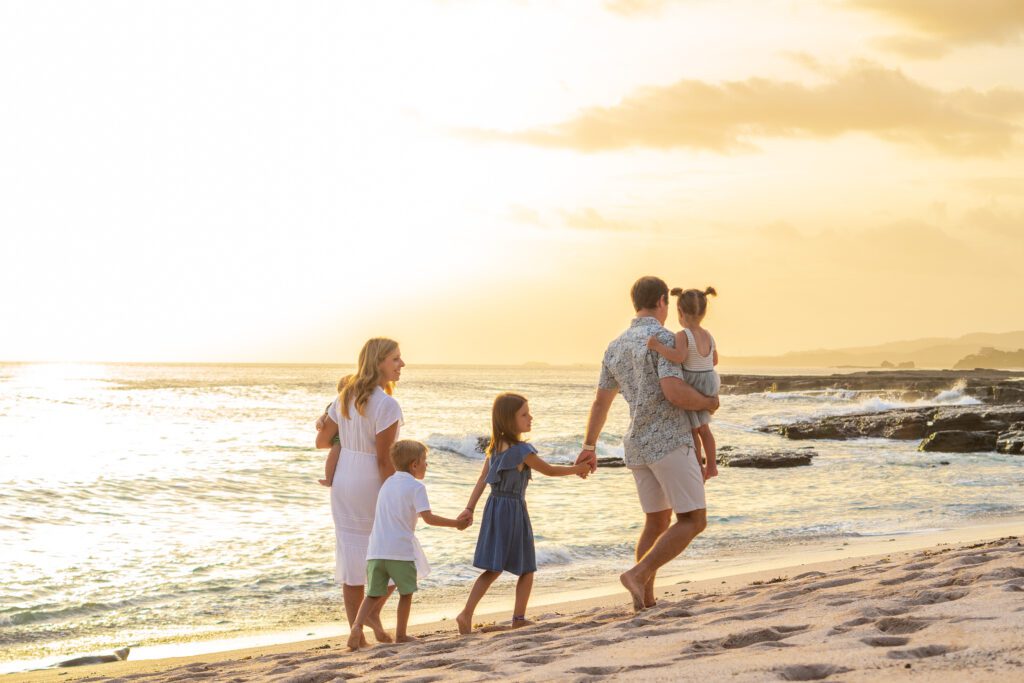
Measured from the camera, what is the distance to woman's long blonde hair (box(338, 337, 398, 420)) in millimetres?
5348

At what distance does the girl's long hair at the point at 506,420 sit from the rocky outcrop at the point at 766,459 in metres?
14.9

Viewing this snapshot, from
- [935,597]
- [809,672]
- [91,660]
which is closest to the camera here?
[809,672]

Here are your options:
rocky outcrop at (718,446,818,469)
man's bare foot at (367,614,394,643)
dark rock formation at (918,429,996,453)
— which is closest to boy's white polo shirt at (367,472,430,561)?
man's bare foot at (367,614,394,643)

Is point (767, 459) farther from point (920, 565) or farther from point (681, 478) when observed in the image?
point (681, 478)

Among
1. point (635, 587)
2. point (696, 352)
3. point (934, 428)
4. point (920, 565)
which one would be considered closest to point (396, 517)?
point (635, 587)

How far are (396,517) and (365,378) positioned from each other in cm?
85

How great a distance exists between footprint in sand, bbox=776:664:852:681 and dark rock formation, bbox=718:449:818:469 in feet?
54.4

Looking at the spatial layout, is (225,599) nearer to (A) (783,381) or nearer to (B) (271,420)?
(B) (271,420)

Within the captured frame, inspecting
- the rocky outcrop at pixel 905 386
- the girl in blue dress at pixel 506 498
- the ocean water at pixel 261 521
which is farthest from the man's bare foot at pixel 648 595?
the rocky outcrop at pixel 905 386

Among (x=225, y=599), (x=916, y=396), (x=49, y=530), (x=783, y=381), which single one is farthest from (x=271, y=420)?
(x=783, y=381)

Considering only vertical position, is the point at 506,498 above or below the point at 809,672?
above

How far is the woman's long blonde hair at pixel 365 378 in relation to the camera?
5.35m

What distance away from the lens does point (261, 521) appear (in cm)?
1207

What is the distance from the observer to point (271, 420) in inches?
1319
